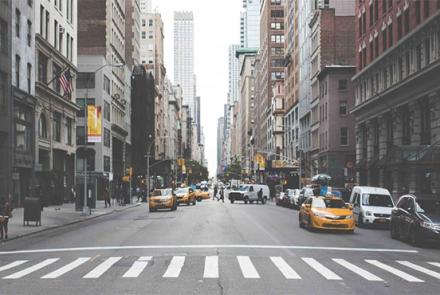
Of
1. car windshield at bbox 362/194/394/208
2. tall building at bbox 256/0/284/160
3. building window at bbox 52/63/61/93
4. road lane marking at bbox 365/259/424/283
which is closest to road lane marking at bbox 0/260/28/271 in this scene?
road lane marking at bbox 365/259/424/283

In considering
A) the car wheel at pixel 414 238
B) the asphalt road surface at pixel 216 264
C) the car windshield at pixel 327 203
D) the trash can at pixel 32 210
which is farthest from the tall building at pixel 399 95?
the trash can at pixel 32 210

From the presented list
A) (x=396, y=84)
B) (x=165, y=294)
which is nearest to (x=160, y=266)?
(x=165, y=294)

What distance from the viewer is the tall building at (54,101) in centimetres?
5272

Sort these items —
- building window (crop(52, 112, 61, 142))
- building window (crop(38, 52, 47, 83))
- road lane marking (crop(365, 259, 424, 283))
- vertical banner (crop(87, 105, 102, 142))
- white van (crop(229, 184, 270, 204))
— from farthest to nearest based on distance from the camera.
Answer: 1. white van (crop(229, 184, 270, 204))
2. building window (crop(52, 112, 61, 142))
3. building window (crop(38, 52, 47, 83))
4. vertical banner (crop(87, 105, 102, 142))
5. road lane marking (crop(365, 259, 424, 283))

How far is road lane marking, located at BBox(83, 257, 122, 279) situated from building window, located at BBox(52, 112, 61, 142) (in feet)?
141

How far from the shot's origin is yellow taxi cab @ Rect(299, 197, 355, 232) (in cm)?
2508

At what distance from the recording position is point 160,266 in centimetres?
1446

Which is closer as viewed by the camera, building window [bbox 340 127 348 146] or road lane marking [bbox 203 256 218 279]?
road lane marking [bbox 203 256 218 279]

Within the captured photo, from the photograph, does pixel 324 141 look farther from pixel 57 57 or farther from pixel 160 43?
pixel 160 43

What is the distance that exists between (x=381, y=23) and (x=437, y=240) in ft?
128

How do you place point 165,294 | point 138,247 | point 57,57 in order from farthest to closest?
point 57,57 → point 138,247 → point 165,294

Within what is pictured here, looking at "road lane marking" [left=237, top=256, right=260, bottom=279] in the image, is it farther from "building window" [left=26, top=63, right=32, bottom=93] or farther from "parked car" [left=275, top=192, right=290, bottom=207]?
"parked car" [left=275, top=192, right=290, bottom=207]

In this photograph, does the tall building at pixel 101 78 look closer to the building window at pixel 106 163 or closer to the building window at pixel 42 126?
the building window at pixel 106 163

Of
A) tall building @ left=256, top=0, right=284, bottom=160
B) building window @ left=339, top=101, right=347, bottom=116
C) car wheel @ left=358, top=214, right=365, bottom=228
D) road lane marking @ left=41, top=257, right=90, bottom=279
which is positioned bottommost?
car wheel @ left=358, top=214, right=365, bottom=228
